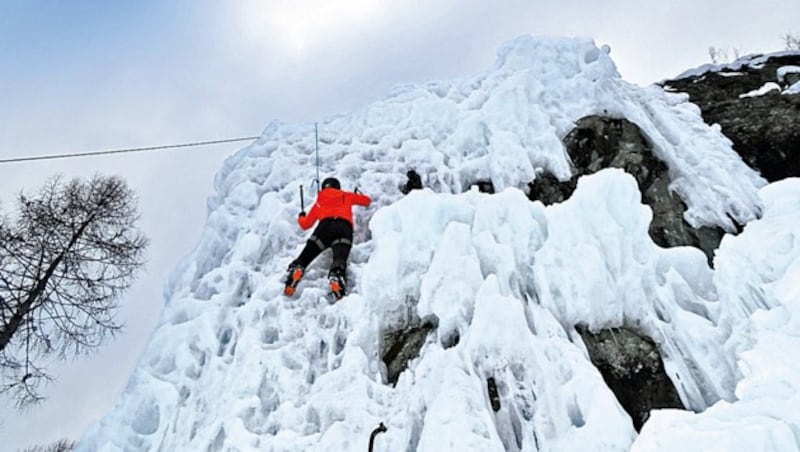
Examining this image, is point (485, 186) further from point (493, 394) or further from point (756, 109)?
point (756, 109)

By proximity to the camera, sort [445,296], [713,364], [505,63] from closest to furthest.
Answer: [713,364]
[445,296]
[505,63]

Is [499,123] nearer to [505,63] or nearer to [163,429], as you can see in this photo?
[505,63]

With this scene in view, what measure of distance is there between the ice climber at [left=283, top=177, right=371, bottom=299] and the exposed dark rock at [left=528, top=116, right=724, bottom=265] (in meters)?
2.60

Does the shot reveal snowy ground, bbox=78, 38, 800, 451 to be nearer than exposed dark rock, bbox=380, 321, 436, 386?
Yes

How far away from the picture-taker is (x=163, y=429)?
16.0 ft

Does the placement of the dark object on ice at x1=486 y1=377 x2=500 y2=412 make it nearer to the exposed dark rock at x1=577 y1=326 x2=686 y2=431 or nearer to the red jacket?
the exposed dark rock at x1=577 y1=326 x2=686 y2=431

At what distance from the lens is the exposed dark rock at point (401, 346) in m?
4.75

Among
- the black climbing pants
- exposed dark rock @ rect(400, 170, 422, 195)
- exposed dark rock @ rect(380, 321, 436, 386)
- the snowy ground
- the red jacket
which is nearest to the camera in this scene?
the snowy ground

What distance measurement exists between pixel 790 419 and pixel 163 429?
15.9 feet

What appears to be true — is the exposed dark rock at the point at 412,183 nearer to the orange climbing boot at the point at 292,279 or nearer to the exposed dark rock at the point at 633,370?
the orange climbing boot at the point at 292,279

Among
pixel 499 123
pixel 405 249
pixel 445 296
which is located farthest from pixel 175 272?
pixel 499 123

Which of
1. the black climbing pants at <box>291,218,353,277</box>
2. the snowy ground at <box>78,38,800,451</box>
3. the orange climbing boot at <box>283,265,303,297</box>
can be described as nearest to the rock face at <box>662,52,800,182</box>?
the snowy ground at <box>78,38,800,451</box>

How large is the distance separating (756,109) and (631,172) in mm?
3703

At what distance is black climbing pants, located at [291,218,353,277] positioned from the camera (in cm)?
616
